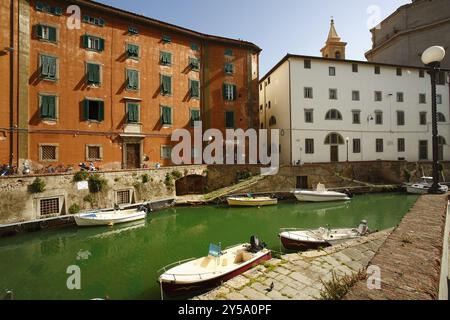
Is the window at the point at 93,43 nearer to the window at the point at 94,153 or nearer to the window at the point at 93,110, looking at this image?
the window at the point at 93,110

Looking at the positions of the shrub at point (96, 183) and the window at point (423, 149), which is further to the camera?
the window at point (423, 149)

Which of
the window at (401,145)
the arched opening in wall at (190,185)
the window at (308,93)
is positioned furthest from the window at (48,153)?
the window at (401,145)

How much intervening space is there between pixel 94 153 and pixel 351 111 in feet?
105

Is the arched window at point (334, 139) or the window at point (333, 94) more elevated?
the window at point (333, 94)

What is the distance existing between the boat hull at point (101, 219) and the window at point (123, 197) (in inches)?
109

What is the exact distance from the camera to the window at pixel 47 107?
2111cm

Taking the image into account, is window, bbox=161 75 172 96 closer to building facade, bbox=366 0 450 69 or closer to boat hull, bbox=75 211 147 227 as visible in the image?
boat hull, bbox=75 211 147 227

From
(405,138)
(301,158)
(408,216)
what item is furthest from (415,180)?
(408,216)

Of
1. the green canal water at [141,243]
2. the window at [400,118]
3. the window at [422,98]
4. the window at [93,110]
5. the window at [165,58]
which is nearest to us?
the green canal water at [141,243]

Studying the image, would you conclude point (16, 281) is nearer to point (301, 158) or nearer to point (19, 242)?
point (19, 242)

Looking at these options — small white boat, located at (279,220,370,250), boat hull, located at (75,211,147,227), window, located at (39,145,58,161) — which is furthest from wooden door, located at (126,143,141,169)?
small white boat, located at (279,220,370,250)

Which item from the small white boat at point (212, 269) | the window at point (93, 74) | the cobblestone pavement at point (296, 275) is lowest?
the small white boat at point (212, 269)

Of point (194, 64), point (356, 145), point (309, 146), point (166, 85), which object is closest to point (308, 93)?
point (309, 146)

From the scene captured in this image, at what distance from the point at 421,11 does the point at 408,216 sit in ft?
179
